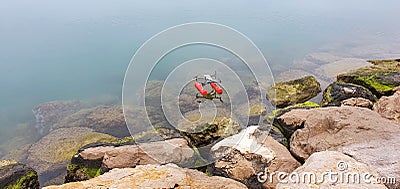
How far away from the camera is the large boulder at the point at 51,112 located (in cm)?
1160

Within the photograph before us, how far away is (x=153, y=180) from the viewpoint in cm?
337

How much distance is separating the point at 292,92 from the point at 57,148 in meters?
7.87

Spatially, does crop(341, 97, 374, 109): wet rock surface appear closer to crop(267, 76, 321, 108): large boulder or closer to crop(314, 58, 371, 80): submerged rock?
crop(267, 76, 321, 108): large boulder

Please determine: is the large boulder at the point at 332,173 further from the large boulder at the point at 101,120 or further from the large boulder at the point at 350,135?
the large boulder at the point at 101,120

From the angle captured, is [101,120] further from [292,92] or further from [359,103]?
[359,103]

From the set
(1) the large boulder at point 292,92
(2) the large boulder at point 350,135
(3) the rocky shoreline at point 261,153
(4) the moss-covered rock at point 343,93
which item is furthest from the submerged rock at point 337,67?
(2) the large boulder at point 350,135

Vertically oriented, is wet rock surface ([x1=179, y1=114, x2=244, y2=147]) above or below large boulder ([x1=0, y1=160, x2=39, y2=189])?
above

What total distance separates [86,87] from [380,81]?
13.7m

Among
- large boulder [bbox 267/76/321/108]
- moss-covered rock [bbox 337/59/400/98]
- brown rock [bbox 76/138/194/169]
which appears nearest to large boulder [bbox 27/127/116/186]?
brown rock [bbox 76/138/194/169]

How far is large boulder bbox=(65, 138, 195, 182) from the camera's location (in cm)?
481

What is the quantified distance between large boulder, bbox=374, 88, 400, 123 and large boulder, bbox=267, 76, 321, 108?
4000 millimetres

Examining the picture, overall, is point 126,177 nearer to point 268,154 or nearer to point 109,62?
point 268,154

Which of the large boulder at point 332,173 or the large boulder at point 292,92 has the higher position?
the large boulder at point 332,173

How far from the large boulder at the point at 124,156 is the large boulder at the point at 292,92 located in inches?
205
